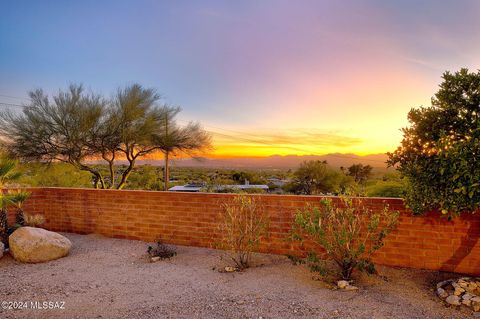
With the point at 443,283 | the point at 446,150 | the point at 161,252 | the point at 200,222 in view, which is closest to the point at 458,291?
the point at 443,283

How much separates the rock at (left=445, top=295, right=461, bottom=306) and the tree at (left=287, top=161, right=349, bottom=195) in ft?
79.3

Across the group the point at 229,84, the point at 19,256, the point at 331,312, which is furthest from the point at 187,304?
the point at 229,84

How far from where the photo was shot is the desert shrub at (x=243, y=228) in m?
6.99

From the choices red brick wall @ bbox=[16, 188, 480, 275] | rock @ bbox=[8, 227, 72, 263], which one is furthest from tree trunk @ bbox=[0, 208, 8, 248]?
red brick wall @ bbox=[16, 188, 480, 275]

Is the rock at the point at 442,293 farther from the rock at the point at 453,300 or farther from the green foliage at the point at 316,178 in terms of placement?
the green foliage at the point at 316,178

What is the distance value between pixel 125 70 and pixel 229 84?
476 cm

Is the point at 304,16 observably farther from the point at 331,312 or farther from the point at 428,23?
the point at 331,312

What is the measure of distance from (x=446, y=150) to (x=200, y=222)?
5.35 meters

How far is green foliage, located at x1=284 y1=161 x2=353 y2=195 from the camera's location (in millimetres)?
29531

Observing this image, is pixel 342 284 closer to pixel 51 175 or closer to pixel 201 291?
pixel 201 291

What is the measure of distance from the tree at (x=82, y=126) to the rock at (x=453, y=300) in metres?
17.6

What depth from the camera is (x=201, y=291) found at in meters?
5.62

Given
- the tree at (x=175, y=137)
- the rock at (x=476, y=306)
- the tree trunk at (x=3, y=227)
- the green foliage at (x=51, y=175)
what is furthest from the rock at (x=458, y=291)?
the green foliage at (x=51, y=175)

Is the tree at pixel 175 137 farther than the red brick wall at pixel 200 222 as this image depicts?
Yes
